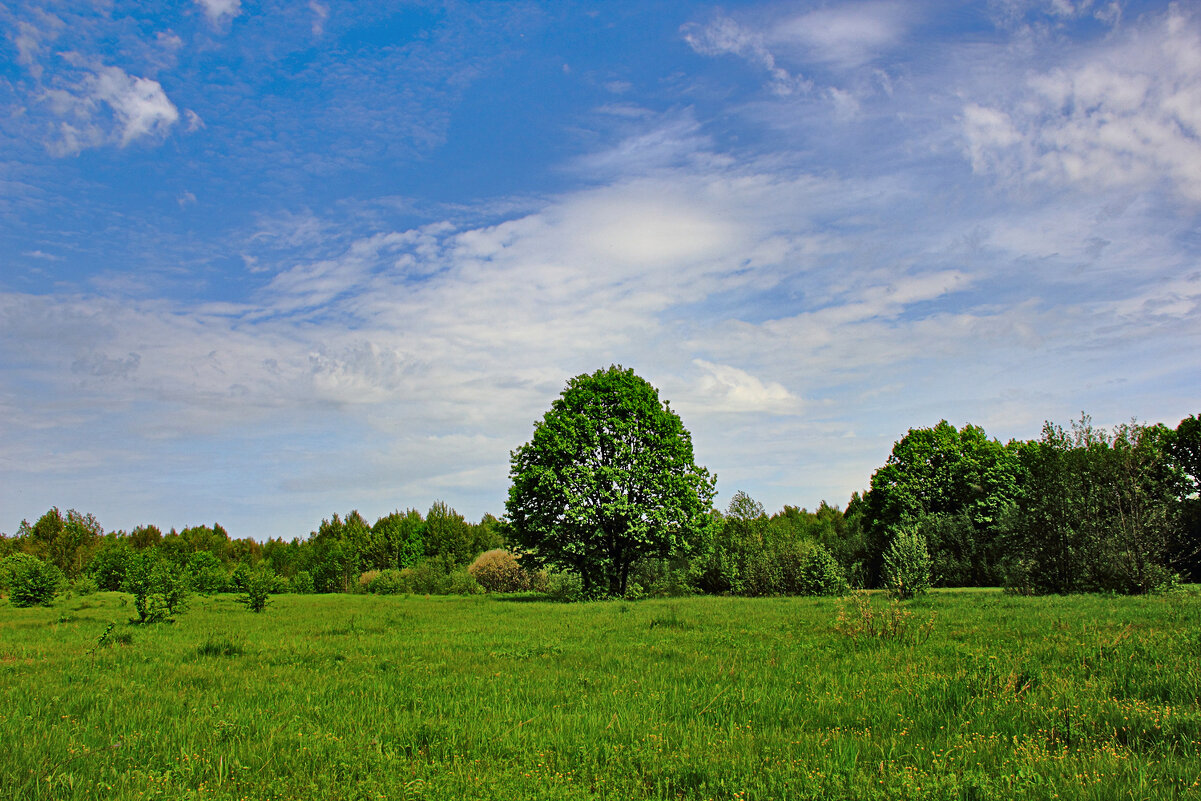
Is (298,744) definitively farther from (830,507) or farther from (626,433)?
(830,507)

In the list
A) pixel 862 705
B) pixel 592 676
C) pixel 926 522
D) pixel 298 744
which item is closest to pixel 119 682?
pixel 298 744

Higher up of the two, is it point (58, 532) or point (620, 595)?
point (58, 532)

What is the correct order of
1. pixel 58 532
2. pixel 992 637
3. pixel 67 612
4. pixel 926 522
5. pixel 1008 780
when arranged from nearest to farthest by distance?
1. pixel 1008 780
2. pixel 992 637
3. pixel 67 612
4. pixel 926 522
5. pixel 58 532

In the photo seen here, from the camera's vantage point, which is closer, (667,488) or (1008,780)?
(1008,780)

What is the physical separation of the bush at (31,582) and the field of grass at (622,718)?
16523 millimetres

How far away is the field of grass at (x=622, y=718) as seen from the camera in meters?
5.60

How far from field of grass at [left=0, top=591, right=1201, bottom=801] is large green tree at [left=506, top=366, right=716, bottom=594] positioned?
20867 mm

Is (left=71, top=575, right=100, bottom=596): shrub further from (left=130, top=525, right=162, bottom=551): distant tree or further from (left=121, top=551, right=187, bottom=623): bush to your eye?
(left=130, top=525, right=162, bottom=551): distant tree

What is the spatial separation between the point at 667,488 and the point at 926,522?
27.5 metres

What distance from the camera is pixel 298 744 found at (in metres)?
6.88

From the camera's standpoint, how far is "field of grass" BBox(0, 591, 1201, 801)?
221 inches

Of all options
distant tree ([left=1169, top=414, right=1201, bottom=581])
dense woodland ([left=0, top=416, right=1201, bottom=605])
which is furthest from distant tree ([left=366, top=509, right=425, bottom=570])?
distant tree ([left=1169, top=414, right=1201, bottom=581])

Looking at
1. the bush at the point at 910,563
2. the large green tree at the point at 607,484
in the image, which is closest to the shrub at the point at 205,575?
the large green tree at the point at 607,484

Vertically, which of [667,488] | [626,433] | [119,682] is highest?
[626,433]
